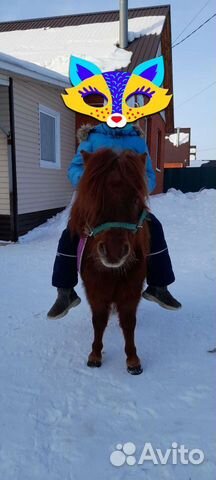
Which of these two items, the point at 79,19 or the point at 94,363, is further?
the point at 79,19

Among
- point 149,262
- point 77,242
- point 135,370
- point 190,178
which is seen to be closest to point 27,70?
point 77,242

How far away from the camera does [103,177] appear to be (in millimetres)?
1714

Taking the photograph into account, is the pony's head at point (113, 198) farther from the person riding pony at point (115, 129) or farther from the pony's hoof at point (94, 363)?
the pony's hoof at point (94, 363)

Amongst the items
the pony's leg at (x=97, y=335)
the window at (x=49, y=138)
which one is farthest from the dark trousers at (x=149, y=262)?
the window at (x=49, y=138)

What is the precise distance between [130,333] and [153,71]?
1933 mm

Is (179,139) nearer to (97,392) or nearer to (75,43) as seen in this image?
(75,43)

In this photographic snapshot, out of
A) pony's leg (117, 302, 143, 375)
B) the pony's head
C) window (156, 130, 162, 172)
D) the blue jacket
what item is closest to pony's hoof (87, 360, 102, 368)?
pony's leg (117, 302, 143, 375)

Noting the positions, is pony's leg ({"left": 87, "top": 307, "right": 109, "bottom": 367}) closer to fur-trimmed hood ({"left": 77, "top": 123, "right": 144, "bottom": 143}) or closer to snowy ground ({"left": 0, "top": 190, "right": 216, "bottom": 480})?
snowy ground ({"left": 0, "top": 190, "right": 216, "bottom": 480})

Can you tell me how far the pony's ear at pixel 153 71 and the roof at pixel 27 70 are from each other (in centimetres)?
389

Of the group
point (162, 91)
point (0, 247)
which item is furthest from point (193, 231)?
point (162, 91)

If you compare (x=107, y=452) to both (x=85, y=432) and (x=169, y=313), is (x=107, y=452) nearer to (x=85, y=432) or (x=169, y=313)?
(x=85, y=432)

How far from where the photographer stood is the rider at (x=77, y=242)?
7.79 feet

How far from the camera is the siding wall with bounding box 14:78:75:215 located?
713 cm

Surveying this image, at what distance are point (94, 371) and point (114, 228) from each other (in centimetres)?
118
